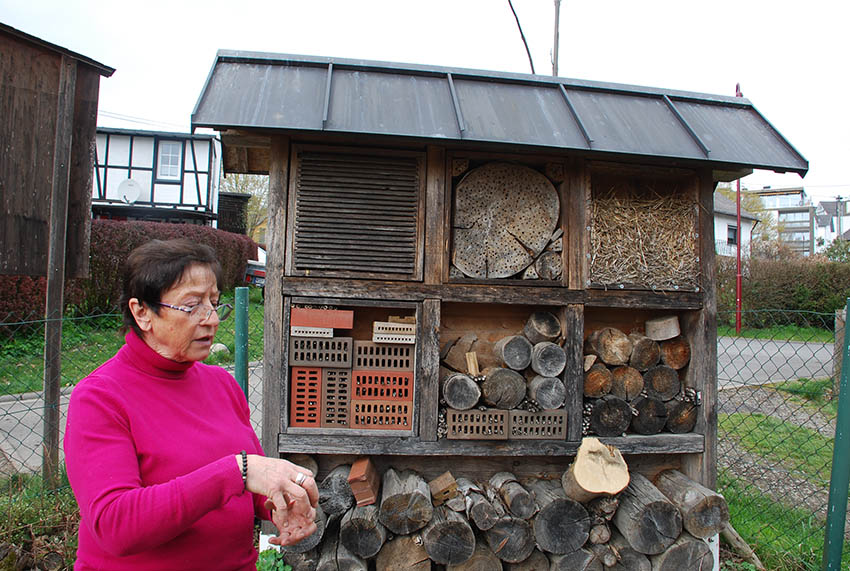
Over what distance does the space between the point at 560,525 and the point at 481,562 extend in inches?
20.7

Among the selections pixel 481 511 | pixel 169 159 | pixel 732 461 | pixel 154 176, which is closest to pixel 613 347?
pixel 481 511

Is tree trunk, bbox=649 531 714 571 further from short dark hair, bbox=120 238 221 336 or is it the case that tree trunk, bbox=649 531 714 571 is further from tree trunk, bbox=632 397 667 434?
short dark hair, bbox=120 238 221 336

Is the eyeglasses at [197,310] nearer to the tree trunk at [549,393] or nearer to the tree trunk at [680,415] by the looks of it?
the tree trunk at [549,393]

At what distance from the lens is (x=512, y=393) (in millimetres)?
3189

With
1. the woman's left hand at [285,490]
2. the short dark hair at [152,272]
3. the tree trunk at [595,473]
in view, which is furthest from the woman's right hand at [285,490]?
the tree trunk at [595,473]

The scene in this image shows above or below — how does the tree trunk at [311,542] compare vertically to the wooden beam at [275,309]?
below

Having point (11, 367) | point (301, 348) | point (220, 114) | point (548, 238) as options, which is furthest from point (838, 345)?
point (11, 367)

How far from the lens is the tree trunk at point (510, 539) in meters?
2.97

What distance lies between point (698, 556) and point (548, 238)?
2145 millimetres

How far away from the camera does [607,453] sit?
9.91ft

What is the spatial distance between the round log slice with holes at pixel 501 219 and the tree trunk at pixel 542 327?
0.35 meters

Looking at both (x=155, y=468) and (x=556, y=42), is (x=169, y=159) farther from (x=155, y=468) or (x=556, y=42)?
(x=155, y=468)

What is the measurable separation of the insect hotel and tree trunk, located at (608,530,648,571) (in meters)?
0.02

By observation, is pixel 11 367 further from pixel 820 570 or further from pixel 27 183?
pixel 820 570
